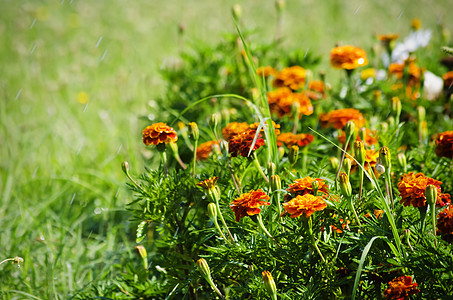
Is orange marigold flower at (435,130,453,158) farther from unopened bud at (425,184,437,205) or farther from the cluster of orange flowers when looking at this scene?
unopened bud at (425,184,437,205)

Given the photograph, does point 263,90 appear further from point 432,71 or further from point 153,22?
point 153,22

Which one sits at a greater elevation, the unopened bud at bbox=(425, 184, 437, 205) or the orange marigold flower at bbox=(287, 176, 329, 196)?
the unopened bud at bbox=(425, 184, 437, 205)

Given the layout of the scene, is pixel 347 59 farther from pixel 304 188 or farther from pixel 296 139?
pixel 304 188

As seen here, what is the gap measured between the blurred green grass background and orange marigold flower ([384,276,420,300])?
3.06 feet

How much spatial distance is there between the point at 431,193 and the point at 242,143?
0.45 metres

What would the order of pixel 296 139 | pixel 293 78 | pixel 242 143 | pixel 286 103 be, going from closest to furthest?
pixel 242 143 < pixel 296 139 < pixel 286 103 < pixel 293 78

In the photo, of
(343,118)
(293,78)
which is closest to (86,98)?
(293,78)

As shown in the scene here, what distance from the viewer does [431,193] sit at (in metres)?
0.86

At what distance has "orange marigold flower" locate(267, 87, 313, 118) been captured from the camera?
1497 mm

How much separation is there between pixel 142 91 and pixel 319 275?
2.66m

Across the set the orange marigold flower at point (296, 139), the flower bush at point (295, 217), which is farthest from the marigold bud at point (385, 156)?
the orange marigold flower at point (296, 139)

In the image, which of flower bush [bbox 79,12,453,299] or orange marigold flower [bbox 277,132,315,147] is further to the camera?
orange marigold flower [bbox 277,132,315,147]

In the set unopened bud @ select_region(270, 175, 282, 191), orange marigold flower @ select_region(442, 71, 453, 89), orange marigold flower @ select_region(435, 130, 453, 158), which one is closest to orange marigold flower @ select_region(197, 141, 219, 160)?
unopened bud @ select_region(270, 175, 282, 191)

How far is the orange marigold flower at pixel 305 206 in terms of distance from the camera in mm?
A: 875
